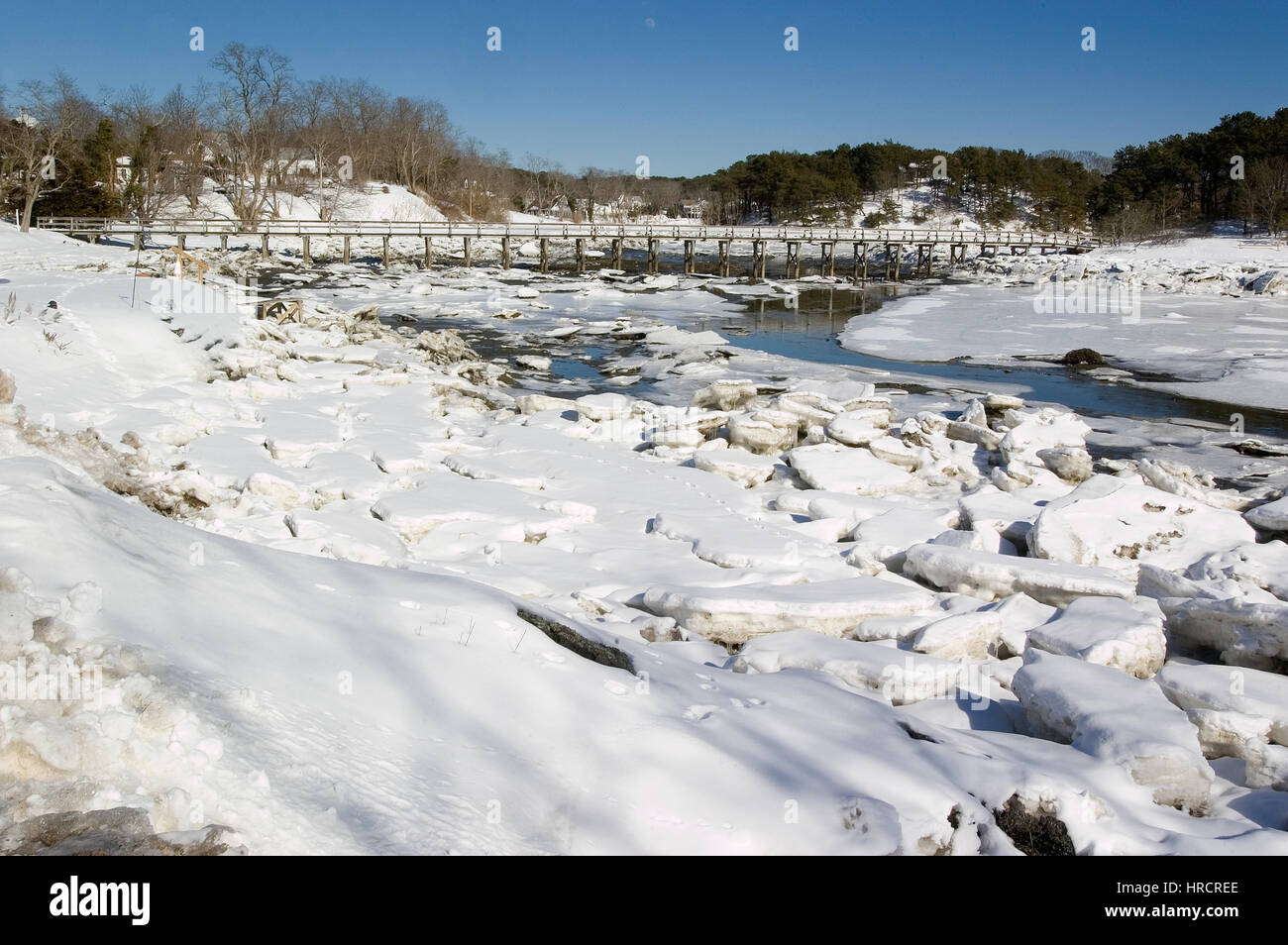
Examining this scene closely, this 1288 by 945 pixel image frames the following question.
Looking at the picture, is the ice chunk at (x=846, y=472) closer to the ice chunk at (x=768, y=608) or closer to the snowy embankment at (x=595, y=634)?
the snowy embankment at (x=595, y=634)

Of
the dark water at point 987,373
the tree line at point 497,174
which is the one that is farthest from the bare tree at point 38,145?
the dark water at point 987,373

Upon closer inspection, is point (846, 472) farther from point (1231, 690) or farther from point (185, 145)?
point (185, 145)

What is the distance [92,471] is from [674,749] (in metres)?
5.70

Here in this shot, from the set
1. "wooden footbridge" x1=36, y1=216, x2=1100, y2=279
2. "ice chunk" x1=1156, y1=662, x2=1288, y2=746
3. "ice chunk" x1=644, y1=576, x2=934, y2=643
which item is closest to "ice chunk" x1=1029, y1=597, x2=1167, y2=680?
"ice chunk" x1=1156, y1=662, x2=1288, y2=746

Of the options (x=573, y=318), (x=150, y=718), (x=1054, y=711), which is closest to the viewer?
(x=150, y=718)

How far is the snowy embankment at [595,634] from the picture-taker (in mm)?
2783

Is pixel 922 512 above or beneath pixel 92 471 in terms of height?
beneath

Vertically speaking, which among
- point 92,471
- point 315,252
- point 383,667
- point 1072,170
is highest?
point 1072,170

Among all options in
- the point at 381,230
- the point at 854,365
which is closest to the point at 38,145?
the point at 381,230

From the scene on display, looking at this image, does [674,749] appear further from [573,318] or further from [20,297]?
[573,318]

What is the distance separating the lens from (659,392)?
Answer: 55.8 ft

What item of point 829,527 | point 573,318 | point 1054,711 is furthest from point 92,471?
point 573,318

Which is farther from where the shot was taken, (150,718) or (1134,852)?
(1134,852)

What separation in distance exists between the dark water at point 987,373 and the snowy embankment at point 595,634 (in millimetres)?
6372
